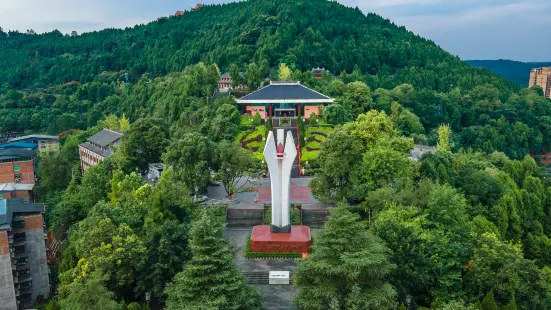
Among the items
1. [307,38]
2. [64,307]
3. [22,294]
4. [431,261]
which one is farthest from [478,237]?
[307,38]

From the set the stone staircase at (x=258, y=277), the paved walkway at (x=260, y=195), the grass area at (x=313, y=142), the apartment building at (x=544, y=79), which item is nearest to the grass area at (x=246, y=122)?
the grass area at (x=313, y=142)

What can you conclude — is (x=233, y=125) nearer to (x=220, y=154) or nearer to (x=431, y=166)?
(x=220, y=154)

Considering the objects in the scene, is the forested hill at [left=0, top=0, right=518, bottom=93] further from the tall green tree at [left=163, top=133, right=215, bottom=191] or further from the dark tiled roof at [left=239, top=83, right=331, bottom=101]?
the tall green tree at [left=163, top=133, right=215, bottom=191]

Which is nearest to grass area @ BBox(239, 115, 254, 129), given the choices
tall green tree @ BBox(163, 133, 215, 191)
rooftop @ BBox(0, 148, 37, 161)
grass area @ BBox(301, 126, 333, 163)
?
grass area @ BBox(301, 126, 333, 163)

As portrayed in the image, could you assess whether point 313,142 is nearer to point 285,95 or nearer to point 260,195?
point 285,95

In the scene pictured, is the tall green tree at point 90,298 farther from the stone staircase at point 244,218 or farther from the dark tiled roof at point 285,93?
the dark tiled roof at point 285,93

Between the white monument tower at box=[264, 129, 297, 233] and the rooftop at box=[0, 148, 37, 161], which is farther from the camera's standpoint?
the rooftop at box=[0, 148, 37, 161]
